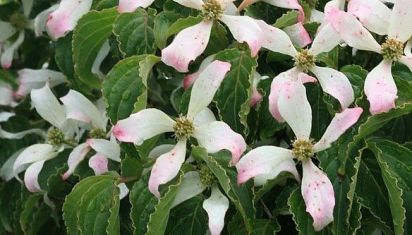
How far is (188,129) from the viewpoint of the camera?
3.57 feet

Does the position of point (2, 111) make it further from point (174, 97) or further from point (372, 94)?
point (372, 94)

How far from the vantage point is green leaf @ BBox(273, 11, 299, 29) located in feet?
3.76

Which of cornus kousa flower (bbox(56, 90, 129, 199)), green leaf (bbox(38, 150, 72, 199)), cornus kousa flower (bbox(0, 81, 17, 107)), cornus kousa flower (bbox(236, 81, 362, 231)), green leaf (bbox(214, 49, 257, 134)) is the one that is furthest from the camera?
cornus kousa flower (bbox(0, 81, 17, 107))

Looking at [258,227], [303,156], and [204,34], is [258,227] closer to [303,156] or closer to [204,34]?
[303,156]

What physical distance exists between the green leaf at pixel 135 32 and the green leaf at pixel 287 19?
187 mm

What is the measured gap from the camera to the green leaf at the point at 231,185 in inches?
39.3

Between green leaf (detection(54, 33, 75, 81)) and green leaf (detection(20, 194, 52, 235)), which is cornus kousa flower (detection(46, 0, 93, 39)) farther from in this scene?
green leaf (detection(20, 194, 52, 235))

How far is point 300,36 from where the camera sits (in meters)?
1.16

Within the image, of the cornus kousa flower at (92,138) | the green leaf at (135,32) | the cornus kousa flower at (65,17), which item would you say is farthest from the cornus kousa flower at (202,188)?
the cornus kousa flower at (65,17)

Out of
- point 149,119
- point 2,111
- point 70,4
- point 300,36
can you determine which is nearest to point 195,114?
point 149,119

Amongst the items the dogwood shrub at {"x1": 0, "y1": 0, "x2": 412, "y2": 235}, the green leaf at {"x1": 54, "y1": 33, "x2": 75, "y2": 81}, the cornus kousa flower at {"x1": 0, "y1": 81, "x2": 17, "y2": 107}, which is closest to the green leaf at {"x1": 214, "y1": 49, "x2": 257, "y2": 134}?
the dogwood shrub at {"x1": 0, "y1": 0, "x2": 412, "y2": 235}

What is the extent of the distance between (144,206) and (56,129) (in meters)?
0.37

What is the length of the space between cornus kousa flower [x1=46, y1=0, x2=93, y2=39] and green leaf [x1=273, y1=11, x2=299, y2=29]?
1.00ft

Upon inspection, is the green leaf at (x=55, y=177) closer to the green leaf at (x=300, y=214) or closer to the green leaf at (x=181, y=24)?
the green leaf at (x=181, y=24)
